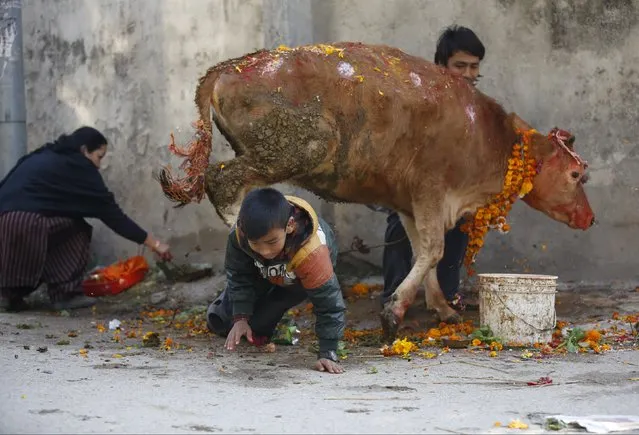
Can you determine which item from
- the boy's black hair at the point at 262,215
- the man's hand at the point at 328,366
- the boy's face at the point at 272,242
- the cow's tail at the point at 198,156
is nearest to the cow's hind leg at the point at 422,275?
the man's hand at the point at 328,366

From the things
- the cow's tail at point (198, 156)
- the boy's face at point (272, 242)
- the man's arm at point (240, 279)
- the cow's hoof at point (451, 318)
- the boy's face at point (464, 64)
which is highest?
the boy's face at point (464, 64)

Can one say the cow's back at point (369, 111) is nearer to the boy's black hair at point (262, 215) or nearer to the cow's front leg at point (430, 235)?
the cow's front leg at point (430, 235)

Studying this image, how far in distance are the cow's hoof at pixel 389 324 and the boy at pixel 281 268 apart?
82 cm

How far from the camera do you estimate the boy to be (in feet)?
16.8

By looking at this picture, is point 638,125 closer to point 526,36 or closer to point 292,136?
point 526,36

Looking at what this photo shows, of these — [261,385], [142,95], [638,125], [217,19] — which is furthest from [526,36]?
[261,385]

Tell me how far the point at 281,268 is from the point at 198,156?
1515mm

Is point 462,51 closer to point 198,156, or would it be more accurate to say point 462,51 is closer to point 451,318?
point 451,318

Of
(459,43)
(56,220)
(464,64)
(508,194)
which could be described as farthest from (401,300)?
(56,220)

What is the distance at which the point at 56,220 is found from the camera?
348 inches

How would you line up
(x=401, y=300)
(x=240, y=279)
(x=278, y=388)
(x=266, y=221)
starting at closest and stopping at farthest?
(x=278, y=388) < (x=266, y=221) < (x=240, y=279) < (x=401, y=300)

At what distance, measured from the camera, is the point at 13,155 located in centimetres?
1041

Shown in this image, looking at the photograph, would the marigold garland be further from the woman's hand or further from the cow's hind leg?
the woman's hand

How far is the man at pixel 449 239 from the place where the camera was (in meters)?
7.82
